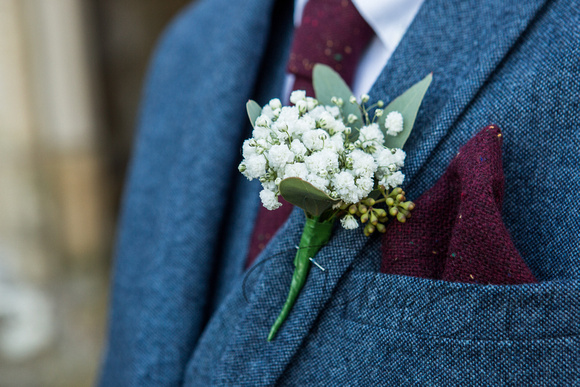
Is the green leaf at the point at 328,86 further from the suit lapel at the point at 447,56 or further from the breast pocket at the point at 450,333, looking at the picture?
the breast pocket at the point at 450,333

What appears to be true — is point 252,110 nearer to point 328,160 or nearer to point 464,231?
point 328,160

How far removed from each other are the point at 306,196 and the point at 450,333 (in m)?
0.19

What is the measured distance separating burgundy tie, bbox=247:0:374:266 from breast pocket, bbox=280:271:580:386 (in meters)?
0.19

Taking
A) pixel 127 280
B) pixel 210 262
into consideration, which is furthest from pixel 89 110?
pixel 210 262

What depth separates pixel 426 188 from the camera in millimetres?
535

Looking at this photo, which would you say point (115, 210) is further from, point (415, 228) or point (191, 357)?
point (415, 228)

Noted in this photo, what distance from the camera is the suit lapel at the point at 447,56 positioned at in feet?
1.73

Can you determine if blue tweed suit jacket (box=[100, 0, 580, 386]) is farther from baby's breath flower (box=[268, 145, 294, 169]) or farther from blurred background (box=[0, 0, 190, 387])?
blurred background (box=[0, 0, 190, 387])

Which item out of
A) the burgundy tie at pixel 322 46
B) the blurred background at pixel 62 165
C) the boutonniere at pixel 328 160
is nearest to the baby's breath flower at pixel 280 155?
the boutonniere at pixel 328 160

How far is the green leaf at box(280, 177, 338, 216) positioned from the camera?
43 centimetres

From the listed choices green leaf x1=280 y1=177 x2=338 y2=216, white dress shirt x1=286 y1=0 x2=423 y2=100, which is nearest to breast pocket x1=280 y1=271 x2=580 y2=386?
green leaf x1=280 y1=177 x2=338 y2=216

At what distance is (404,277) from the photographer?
0.49 m

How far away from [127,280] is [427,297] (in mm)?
621

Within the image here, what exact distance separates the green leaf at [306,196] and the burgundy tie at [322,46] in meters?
0.22
